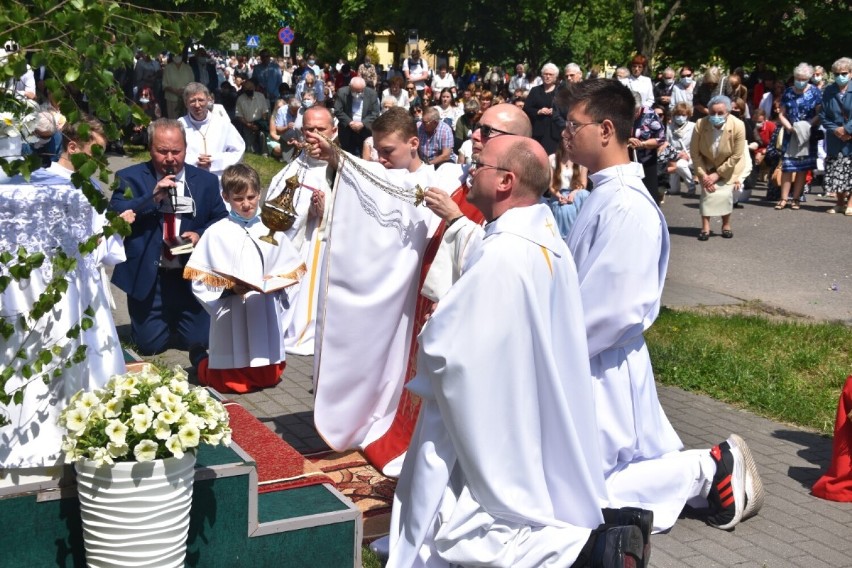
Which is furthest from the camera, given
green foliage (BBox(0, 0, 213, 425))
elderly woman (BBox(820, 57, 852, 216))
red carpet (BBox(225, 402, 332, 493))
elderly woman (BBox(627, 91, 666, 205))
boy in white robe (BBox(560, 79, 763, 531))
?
elderly woman (BBox(820, 57, 852, 216))

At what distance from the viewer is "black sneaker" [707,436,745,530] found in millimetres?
5586

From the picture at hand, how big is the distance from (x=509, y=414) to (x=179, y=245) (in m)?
4.78

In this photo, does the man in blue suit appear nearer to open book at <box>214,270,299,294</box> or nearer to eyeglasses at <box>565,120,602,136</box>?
open book at <box>214,270,299,294</box>

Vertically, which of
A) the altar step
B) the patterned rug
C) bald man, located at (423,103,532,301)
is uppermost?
bald man, located at (423,103,532,301)

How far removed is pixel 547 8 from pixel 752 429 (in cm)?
3221

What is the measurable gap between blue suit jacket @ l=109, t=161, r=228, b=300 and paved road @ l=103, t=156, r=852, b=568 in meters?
0.63

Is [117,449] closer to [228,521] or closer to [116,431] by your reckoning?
[116,431]

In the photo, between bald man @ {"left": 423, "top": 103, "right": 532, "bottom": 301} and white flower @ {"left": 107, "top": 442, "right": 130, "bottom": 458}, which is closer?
white flower @ {"left": 107, "top": 442, "right": 130, "bottom": 458}

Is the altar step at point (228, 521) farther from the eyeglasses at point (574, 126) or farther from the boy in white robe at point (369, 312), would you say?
the eyeglasses at point (574, 126)

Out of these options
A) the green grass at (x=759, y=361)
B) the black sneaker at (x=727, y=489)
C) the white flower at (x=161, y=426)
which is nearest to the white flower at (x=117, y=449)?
the white flower at (x=161, y=426)

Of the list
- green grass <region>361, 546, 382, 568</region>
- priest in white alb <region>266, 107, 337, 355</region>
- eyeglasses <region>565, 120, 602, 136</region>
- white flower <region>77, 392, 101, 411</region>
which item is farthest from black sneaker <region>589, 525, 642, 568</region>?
priest in white alb <region>266, 107, 337, 355</region>

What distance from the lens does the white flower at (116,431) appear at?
393 cm

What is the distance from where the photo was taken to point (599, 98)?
5.27 m

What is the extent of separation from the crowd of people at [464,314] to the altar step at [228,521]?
30 centimetres
